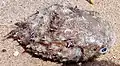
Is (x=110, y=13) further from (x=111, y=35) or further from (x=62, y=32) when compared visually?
(x=62, y=32)

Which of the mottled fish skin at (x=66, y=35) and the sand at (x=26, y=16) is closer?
the mottled fish skin at (x=66, y=35)

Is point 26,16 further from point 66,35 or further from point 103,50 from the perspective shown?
point 103,50

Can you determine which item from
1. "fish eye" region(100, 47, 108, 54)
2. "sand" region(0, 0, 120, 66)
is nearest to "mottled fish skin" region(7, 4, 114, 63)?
"fish eye" region(100, 47, 108, 54)

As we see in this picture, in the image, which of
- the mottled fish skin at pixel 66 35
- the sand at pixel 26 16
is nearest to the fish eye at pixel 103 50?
the mottled fish skin at pixel 66 35

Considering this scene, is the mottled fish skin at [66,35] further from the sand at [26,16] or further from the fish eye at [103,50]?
the sand at [26,16]

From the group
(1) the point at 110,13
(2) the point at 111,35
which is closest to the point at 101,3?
(1) the point at 110,13

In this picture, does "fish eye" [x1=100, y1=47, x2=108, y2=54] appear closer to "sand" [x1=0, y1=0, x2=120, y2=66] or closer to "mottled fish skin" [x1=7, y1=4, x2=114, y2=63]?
"mottled fish skin" [x1=7, y1=4, x2=114, y2=63]
